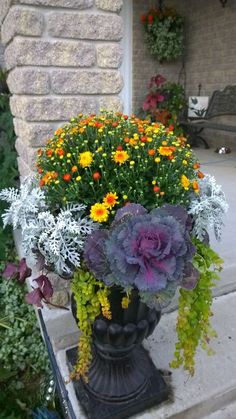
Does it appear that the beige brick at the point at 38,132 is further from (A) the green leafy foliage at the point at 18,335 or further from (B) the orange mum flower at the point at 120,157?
(A) the green leafy foliage at the point at 18,335

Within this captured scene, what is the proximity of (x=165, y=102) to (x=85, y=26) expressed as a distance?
3991 millimetres

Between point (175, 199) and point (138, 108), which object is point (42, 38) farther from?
point (138, 108)

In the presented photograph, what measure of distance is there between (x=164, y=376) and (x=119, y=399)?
24 cm

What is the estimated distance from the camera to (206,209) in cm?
112

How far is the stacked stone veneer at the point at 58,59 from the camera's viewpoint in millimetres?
1279

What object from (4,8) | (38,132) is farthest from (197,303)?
(4,8)

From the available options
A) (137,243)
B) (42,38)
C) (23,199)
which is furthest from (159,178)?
(42,38)

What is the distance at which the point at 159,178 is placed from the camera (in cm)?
103

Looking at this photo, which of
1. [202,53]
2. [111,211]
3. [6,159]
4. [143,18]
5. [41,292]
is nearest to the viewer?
[111,211]

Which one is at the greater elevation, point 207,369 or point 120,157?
point 120,157

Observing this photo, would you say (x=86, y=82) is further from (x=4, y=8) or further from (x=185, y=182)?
(x=185, y=182)

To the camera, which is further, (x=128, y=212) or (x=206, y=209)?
(x=206, y=209)

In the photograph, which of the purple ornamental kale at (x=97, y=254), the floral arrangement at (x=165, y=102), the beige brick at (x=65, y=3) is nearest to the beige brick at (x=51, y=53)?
the beige brick at (x=65, y=3)


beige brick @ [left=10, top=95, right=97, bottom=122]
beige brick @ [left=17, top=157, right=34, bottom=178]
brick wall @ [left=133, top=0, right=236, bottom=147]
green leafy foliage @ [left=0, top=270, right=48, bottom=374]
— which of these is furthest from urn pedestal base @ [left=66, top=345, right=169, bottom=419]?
brick wall @ [left=133, top=0, right=236, bottom=147]
